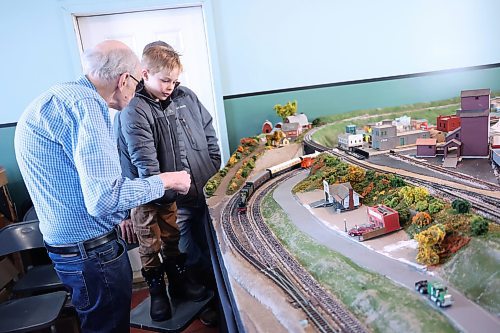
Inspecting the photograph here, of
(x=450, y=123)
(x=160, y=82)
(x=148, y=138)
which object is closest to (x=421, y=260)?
(x=148, y=138)

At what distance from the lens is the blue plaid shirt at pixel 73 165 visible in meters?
1.88

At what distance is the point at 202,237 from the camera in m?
3.43

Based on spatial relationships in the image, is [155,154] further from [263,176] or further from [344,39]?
[344,39]

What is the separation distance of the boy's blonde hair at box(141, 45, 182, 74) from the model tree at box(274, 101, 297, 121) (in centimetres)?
237

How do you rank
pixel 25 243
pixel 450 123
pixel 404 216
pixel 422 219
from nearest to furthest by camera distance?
pixel 422 219 → pixel 404 216 → pixel 25 243 → pixel 450 123

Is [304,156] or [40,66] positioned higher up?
[40,66]

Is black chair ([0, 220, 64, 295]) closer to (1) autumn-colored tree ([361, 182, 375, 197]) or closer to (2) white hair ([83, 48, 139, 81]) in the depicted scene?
(2) white hair ([83, 48, 139, 81])

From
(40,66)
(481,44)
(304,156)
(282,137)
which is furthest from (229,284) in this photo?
(481,44)

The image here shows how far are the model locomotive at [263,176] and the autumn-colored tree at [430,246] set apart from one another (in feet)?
4.30

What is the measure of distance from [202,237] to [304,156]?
126 cm

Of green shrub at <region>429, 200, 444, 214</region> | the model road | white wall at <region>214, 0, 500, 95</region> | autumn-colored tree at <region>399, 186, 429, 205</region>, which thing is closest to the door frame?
white wall at <region>214, 0, 500, 95</region>

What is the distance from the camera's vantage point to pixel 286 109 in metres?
4.96

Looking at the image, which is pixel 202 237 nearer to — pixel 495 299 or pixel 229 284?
pixel 229 284

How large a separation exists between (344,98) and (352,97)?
0.12 meters
